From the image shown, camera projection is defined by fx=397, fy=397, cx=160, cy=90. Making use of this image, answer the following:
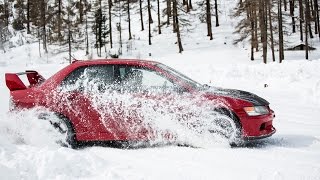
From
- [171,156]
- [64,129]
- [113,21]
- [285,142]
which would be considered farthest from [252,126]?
[113,21]

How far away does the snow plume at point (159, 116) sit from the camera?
6383 mm

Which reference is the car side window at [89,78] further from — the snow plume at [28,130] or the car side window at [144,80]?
the snow plume at [28,130]

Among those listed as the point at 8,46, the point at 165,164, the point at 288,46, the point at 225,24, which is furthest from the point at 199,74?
the point at 8,46

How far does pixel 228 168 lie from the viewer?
17.4ft

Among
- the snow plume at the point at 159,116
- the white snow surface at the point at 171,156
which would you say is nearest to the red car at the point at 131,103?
the snow plume at the point at 159,116

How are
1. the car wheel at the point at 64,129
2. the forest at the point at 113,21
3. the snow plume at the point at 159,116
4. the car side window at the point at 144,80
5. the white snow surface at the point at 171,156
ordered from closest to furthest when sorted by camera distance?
the white snow surface at the point at 171,156 < the snow plume at the point at 159,116 < the car side window at the point at 144,80 < the car wheel at the point at 64,129 < the forest at the point at 113,21

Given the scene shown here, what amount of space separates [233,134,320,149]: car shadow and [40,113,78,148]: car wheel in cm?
281

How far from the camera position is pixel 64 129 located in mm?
6656

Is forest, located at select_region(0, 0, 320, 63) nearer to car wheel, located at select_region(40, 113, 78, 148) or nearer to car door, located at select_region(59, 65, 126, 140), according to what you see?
car door, located at select_region(59, 65, 126, 140)

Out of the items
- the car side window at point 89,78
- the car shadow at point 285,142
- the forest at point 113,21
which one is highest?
the forest at point 113,21

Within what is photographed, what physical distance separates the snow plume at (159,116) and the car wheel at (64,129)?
531mm

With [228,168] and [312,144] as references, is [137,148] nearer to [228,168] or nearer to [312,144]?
[228,168]

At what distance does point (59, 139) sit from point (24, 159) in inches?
53.9

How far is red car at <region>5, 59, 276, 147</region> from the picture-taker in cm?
641
